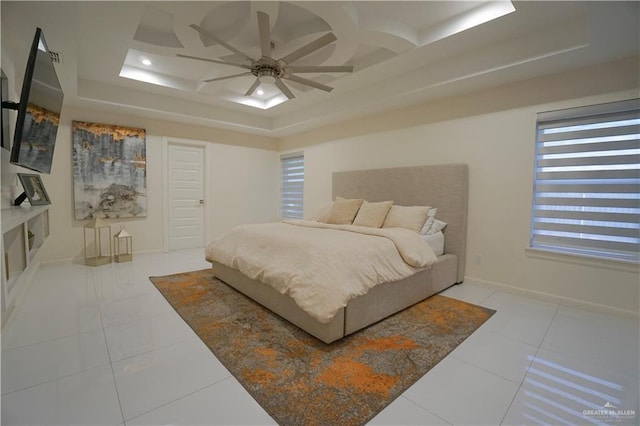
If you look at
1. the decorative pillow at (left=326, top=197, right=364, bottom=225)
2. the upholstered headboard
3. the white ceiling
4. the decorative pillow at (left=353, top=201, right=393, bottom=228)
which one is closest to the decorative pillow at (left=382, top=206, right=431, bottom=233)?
the decorative pillow at (left=353, top=201, right=393, bottom=228)

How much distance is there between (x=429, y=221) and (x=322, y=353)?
2172 mm

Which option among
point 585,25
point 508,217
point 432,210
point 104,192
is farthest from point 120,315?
point 585,25

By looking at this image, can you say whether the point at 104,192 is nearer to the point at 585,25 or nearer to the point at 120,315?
the point at 120,315

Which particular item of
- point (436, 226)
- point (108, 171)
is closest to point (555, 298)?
point (436, 226)

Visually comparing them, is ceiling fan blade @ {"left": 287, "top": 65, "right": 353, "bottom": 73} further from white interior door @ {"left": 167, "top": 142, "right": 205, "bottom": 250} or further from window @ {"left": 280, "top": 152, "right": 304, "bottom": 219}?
white interior door @ {"left": 167, "top": 142, "right": 205, "bottom": 250}

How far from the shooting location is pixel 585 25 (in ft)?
7.50

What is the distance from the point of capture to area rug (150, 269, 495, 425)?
1442mm

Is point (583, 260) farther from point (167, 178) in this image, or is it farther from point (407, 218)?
point (167, 178)

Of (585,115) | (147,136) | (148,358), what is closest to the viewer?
(148,358)

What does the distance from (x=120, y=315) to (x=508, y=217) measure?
13.1 feet

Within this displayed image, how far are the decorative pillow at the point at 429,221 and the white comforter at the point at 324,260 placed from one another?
1.60 feet

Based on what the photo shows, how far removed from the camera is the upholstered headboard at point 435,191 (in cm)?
340

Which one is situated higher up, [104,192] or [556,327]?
[104,192]

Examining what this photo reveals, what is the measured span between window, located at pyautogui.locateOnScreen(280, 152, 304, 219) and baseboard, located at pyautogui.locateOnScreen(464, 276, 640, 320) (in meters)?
3.64
